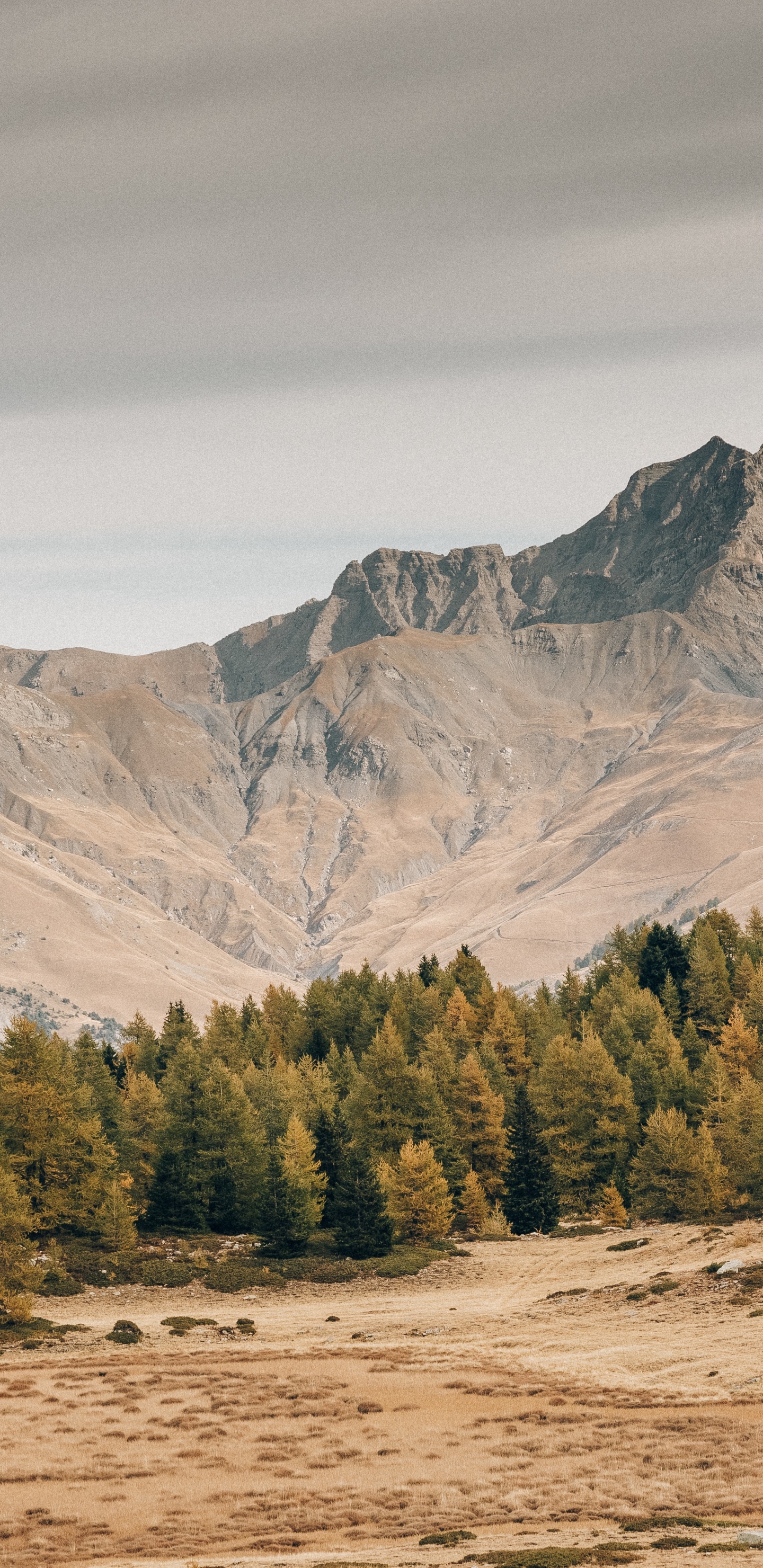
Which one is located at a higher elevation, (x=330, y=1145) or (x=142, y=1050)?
(x=142, y=1050)

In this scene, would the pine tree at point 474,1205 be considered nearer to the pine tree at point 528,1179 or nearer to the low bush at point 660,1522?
the pine tree at point 528,1179

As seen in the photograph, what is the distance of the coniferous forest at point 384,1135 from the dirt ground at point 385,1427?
38.0ft

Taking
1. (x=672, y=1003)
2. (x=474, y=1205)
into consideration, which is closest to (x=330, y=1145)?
(x=474, y=1205)

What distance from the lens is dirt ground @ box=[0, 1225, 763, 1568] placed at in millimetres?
37656

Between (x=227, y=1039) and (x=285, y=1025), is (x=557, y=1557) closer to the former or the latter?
(x=227, y=1039)

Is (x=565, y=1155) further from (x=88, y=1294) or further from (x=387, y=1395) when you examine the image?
(x=387, y=1395)

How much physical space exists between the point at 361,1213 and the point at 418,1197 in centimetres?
605

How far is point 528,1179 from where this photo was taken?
95438mm

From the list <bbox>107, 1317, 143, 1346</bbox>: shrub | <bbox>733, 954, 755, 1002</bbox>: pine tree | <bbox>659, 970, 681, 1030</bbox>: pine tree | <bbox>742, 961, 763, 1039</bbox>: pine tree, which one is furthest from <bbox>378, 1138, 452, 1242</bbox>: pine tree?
<bbox>733, 954, 755, 1002</bbox>: pine tree

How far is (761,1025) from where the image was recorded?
11769 centimetres

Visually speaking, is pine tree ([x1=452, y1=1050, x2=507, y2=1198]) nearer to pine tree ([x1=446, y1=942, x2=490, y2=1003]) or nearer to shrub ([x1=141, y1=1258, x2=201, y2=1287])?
shrub ([x1=141, y1=1258, x2=201, y2=1287])

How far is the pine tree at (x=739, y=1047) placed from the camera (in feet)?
365

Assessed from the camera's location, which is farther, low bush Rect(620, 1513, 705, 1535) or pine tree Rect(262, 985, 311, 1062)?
pine tree Rect(262, 985, 311, 1062)

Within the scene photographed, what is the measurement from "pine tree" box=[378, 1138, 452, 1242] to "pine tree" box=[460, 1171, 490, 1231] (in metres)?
3.77
